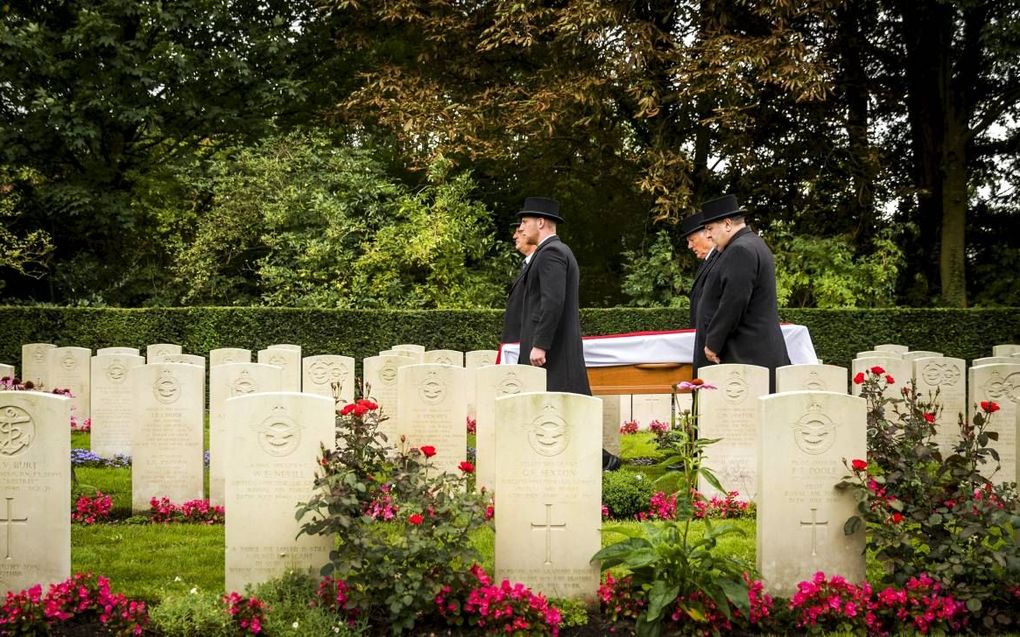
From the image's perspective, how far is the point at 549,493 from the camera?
15.3 ft

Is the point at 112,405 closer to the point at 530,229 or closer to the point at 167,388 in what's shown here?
the point at 167,388

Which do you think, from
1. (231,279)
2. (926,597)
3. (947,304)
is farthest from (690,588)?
(947,304)

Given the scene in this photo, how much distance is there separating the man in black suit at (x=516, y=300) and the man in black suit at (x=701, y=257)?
150cm

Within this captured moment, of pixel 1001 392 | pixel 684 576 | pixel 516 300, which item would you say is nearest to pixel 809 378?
pixel 1001 392

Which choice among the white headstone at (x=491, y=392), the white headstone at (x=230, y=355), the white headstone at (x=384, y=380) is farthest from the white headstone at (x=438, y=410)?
the white headstone at (x=230, y=355)

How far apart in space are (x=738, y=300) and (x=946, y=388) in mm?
3554

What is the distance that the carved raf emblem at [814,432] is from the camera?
15.3 ft

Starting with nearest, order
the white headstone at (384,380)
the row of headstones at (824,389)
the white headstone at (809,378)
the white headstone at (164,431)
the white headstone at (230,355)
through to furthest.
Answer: the white headstone at (164,431) < the row of headstones at (824,389) < the white headstone at (809,378) < the white headstone at (384,380) < the white headstone at (230,355)

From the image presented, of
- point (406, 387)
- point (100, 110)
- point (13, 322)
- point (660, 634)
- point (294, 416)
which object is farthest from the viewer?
point (100, 110)

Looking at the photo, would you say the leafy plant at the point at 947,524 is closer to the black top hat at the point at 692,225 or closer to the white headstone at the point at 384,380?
the black top hat at the point at 692,225

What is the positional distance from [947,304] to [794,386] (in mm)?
11629

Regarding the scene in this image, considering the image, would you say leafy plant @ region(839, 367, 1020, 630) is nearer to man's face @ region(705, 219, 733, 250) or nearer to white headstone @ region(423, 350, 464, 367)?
man's face @ region(705, 219, 733, 250)

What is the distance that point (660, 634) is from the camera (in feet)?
13.5

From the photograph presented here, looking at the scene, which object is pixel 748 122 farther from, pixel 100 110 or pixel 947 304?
pixel 100 110
